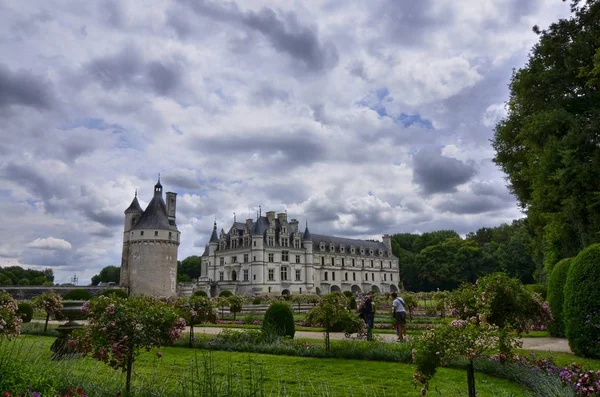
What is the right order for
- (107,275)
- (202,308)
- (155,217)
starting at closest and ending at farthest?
(202,308)
(155,217)
(107,275)

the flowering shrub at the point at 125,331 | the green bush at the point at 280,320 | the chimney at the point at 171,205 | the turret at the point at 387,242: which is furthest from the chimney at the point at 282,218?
the flowering shrub at the point at 125,331

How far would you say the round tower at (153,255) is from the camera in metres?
34.1

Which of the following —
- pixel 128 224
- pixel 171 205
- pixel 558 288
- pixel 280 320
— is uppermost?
pixel 171 205

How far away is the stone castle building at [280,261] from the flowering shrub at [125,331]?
126ft

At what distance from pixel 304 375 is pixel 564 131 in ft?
47.6

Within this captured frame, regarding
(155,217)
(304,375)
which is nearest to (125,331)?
(304,375)

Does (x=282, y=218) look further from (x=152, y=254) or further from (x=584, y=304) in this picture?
(x=584, y=304)

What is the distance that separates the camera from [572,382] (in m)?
5.79

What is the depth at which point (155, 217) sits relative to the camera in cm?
3594

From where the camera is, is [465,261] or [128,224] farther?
[465,261]

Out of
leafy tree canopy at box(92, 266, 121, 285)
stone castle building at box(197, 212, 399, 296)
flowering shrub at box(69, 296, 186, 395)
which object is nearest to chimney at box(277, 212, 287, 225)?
stone castle building at box(197, 212, 399, 296)

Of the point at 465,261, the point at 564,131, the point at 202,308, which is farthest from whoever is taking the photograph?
the point at 465,261

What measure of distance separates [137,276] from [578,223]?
2967 centimetres

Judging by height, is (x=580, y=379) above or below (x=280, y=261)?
below
